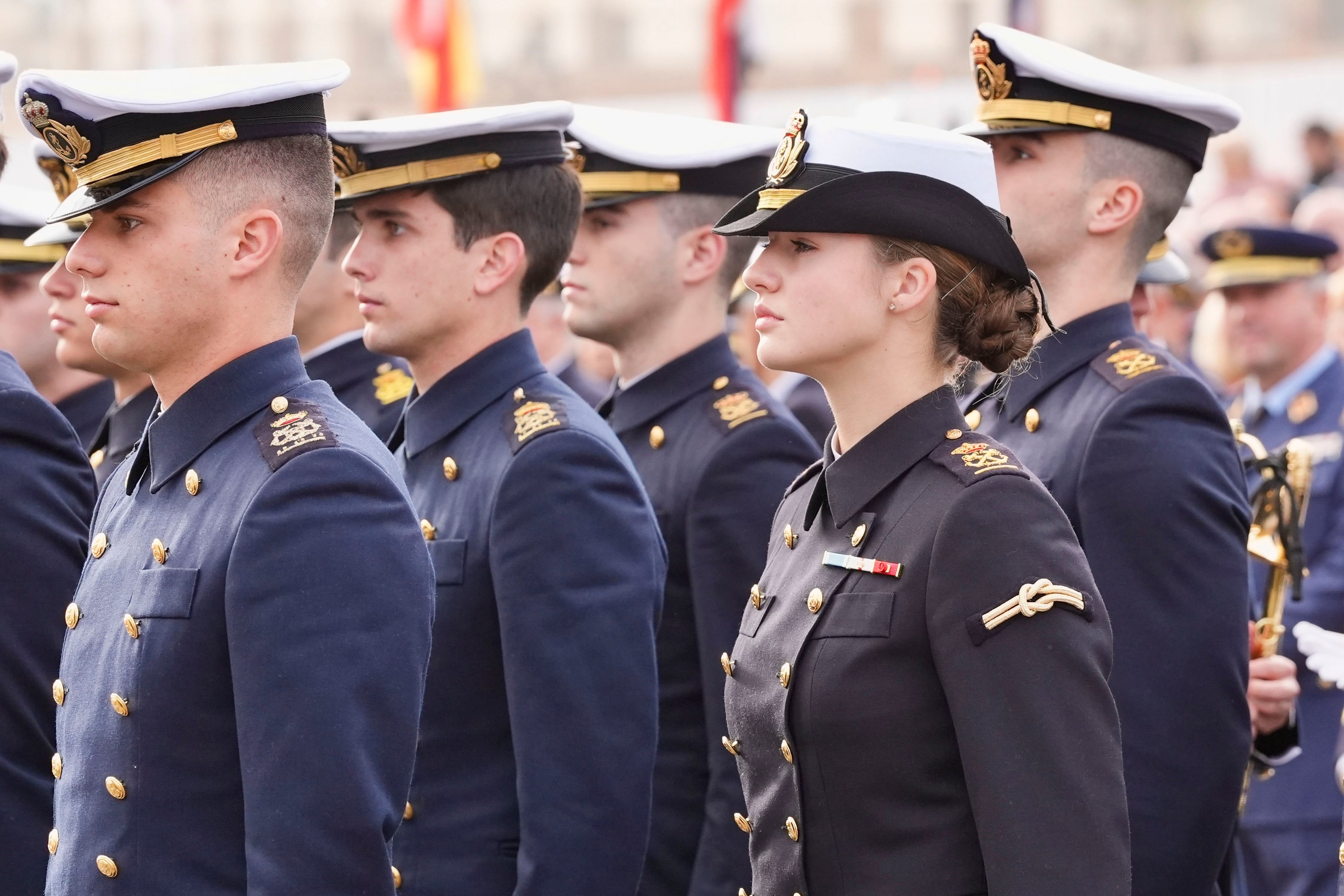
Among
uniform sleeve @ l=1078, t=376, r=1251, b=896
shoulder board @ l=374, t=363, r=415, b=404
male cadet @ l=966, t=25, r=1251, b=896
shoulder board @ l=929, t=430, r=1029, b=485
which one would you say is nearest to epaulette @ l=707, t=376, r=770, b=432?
male cadet @ l=966, t=25, r=1251, b=896

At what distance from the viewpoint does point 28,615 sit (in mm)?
3689

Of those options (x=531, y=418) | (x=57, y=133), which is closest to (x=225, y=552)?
(x=57, y=133)

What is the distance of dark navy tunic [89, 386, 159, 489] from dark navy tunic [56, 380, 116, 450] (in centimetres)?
69

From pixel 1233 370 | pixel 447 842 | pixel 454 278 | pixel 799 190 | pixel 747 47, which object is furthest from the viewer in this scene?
pixel 747 47

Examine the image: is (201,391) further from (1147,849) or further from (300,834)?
(1147,849)

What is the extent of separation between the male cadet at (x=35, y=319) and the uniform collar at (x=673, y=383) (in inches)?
70.5

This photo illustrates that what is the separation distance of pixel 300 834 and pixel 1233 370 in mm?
6304

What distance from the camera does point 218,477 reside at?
2.87 meters

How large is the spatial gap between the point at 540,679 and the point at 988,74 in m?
1.71

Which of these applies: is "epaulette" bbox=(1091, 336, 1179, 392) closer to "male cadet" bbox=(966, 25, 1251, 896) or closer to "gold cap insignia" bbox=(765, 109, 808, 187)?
"male cadet" bbox=(966, 25, 1251, 896)

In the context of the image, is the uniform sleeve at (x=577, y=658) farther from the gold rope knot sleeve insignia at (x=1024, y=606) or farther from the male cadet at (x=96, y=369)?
the male cadet at (x=96, y=369)

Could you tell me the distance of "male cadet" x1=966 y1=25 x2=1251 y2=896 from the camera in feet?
12.1

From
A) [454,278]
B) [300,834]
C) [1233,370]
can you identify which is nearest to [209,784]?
[300,834]

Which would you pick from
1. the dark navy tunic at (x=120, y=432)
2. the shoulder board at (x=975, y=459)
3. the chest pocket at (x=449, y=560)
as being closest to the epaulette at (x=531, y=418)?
the chest pocket at (x=449, y=560)
